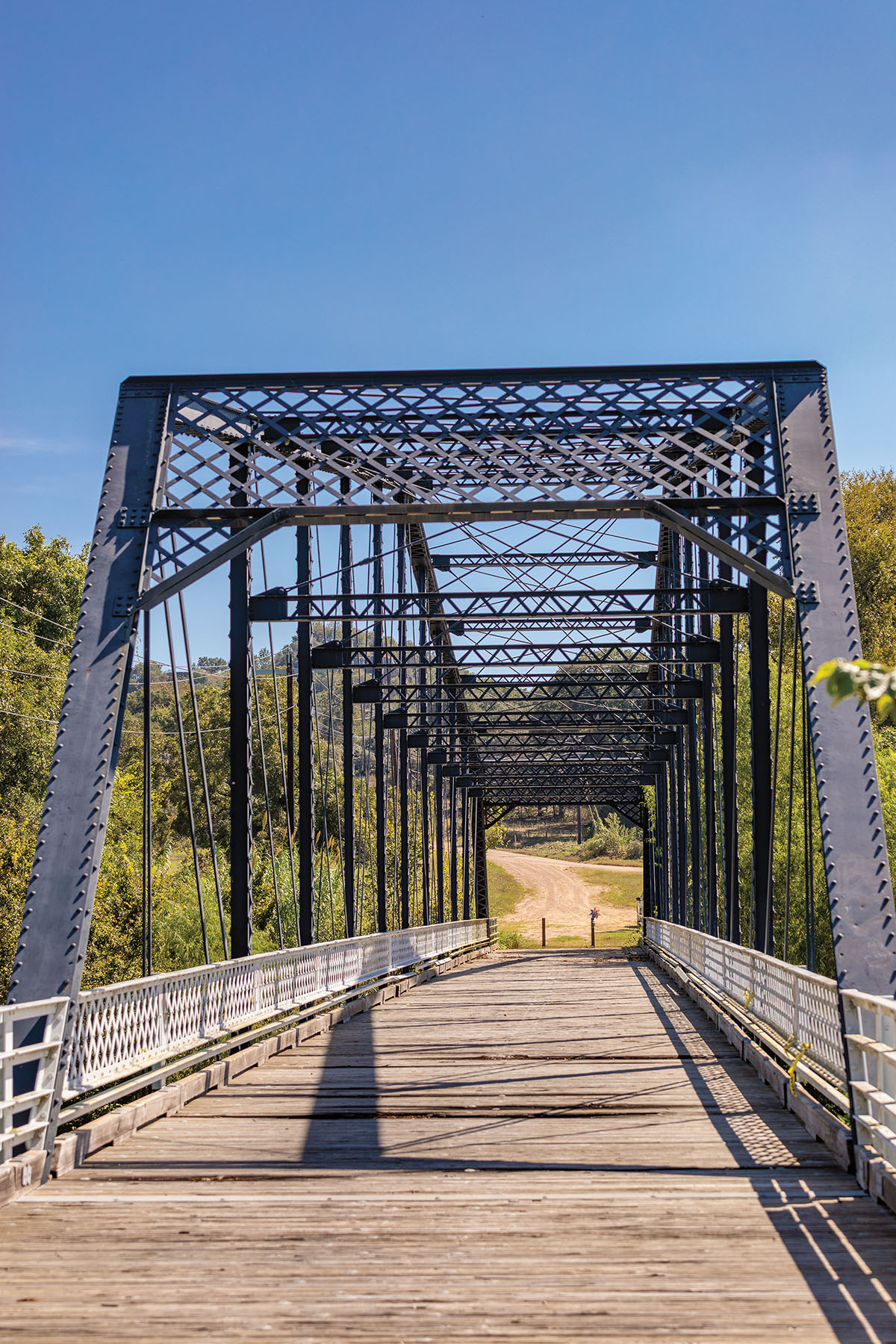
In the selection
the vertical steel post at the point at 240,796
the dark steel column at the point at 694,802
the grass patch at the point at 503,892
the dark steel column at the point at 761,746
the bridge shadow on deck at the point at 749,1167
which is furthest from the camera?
the grass patch at the point at 503,892

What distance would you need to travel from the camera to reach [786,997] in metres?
9.71

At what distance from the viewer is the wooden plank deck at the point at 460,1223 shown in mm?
4520

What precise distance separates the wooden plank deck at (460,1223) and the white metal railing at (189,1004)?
52cm

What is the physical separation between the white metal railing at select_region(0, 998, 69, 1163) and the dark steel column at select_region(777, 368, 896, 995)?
15.7 feet

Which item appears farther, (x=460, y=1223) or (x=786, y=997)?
(x=786, y=997)

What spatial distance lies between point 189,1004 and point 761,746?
7.19m

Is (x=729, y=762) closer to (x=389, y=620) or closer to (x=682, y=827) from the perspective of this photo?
(x=389, y=620)

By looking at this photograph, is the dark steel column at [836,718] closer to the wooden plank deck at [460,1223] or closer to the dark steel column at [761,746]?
the wooden plank deck at [460,1223]

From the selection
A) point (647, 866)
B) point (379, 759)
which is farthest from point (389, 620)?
point (647, 866)

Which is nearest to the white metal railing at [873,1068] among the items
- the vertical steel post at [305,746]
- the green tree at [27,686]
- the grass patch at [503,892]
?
Answer: the vertical steel post at [305,746]

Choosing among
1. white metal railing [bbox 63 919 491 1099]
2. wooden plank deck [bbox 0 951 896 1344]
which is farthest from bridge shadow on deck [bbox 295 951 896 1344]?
white metal railing [bbox 63 919 491 1099]

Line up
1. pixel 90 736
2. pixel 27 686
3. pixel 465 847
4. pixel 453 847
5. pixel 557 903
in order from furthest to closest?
pixel 557 903, pixel 465 847, pixel 453 847, pixel 27 686, pixel 90 736

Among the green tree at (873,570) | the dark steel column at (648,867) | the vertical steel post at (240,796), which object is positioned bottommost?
the dark steel column at (648,867)

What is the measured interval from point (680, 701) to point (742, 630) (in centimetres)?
2209
